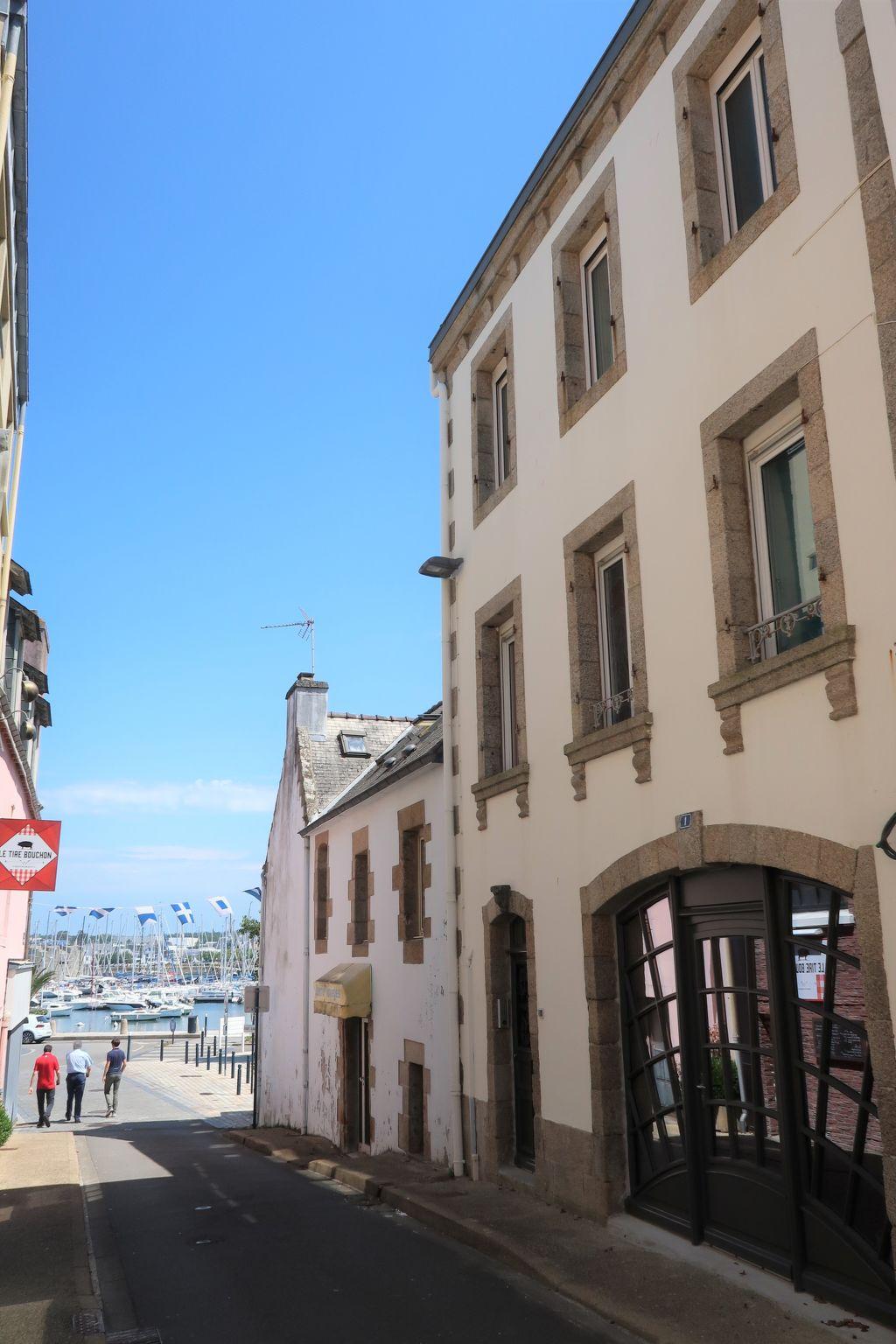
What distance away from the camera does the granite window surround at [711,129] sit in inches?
272

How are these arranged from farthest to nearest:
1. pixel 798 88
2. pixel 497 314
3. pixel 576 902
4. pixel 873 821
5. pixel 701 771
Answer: pixel 497 314 < pixel 576 902 < pixel 701 771 < pixel 798 88 < pixel 873 821

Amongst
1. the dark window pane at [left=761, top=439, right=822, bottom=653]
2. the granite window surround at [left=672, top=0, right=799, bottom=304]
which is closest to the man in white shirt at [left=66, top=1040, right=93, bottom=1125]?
the dark window pane at [left=761, top=439, right=822, bottom=653]

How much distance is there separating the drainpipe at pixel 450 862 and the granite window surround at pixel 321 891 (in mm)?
7208

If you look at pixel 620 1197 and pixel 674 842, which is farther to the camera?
pixel 620 1197

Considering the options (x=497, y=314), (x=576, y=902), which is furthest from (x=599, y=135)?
(x=576, y=902)

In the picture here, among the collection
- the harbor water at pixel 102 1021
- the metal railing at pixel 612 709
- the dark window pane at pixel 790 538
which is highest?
the dark window pane at pixel 790 538

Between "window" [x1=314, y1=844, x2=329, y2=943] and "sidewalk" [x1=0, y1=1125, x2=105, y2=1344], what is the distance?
252 inches

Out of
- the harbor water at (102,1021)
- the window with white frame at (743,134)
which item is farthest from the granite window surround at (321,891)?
the harbor water at (102,1021)

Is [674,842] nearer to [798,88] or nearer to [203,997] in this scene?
[798,88]

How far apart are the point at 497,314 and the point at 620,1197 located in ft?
29.0

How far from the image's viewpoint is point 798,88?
21.8 feet

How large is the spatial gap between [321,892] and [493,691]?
9179mm

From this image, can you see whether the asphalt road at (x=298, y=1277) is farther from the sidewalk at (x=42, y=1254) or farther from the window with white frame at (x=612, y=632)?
the window with white frame at (x=612, y=632)

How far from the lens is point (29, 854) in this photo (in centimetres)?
1088
